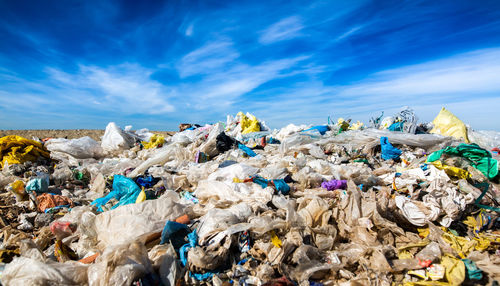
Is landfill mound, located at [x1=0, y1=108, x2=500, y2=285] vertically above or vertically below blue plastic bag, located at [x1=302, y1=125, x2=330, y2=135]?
below

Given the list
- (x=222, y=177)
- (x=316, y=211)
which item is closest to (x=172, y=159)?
(x=222, y=177)

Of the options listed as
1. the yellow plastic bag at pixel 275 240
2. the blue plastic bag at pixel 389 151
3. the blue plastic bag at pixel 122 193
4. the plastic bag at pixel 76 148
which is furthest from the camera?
the plastic bag at pixel 76 148

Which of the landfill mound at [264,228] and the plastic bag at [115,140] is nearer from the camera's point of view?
the landfill mound at [264,228]

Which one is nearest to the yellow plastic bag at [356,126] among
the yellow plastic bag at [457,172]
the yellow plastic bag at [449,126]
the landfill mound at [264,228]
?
the yellow plastic bag at [449,126]

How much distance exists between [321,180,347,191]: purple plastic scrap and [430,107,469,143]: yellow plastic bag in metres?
3.99

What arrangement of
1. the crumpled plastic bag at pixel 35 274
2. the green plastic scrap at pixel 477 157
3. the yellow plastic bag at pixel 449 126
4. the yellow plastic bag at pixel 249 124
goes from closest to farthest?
1. the crumpled plastic bag at pixel 35 274
2. the green plastic scrap at pixel 477 157
3. the yellow plastic bag at pixel 449 126
4. the yellow plastic bag at pixel 249 124

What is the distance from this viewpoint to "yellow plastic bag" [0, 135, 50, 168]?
4973mm

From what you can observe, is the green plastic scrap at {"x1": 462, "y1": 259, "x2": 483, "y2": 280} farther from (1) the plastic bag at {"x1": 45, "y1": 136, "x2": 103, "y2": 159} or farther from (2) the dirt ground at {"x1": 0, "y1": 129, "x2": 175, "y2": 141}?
(2) the dirt ground at {"x1": 0, "y1": 129, "x2": 175, "y2": 141}

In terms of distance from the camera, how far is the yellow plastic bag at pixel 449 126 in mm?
5434

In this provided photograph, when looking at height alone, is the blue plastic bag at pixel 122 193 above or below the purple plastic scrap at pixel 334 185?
above

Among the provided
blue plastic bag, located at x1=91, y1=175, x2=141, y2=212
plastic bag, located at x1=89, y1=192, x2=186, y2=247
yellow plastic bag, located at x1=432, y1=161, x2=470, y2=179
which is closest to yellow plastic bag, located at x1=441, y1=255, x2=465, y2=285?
yellow plastic bag, located at x1=432, y1=161, x2=470, y2=179

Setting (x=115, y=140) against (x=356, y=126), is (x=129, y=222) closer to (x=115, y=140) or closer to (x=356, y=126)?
(x=115, y=140)

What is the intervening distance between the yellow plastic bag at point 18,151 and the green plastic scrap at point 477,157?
24.7ft

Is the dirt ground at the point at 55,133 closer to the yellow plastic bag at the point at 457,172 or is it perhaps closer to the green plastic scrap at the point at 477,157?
the green plastic scrap at the point at 477,157
